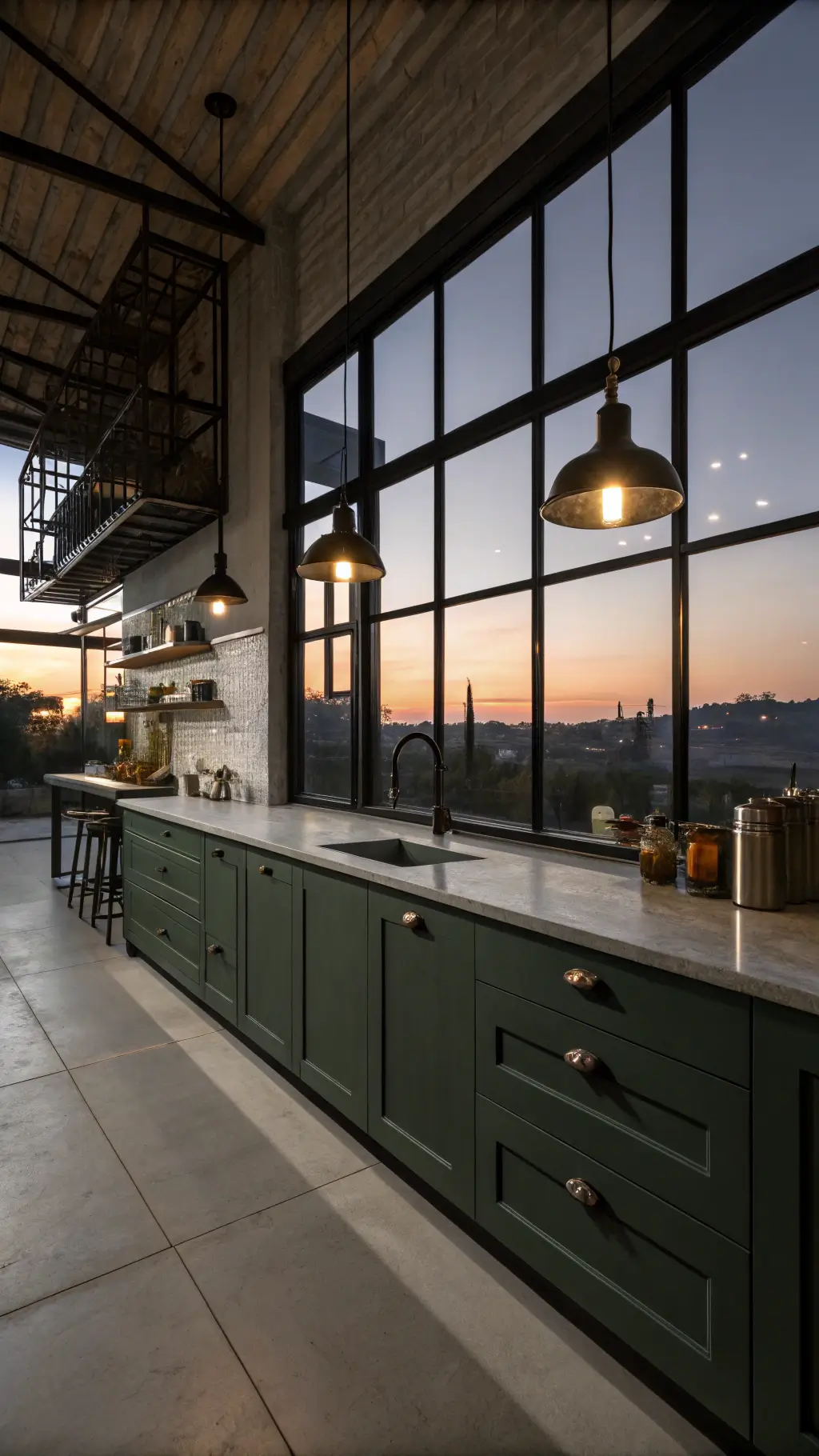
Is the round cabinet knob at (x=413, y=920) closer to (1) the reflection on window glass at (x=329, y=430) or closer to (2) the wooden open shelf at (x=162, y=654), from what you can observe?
(1) the reflection on window glass at (x=329, y=430)

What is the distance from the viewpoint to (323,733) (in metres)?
4.54

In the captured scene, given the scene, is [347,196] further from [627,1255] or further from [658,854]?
[627,1255]

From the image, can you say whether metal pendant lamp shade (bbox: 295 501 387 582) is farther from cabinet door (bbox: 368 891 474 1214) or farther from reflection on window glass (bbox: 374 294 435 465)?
cabinet door (bbox: 368 891 474 1214)

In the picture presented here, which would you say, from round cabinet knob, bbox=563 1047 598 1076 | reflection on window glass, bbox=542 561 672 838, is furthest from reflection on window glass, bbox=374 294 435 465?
round cabinet knob, bbox=563 1047 598 1076

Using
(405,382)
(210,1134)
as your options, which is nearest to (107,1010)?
(210,1134)

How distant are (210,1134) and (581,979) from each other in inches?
66.7

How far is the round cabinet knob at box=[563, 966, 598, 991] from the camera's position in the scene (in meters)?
1.57

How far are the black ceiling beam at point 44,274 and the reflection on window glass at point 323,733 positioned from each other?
3.76 metres

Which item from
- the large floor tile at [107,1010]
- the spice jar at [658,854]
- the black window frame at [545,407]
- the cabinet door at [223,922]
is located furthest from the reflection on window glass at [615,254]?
the large floor tile at [107,1010]

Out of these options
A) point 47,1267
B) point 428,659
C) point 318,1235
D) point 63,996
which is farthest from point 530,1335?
point 63,996

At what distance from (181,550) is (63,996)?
3.66m

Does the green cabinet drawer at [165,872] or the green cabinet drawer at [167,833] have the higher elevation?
the green cabinet drawer at [167,833]

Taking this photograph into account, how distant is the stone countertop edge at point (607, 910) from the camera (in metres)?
1.33

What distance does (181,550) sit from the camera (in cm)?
607
